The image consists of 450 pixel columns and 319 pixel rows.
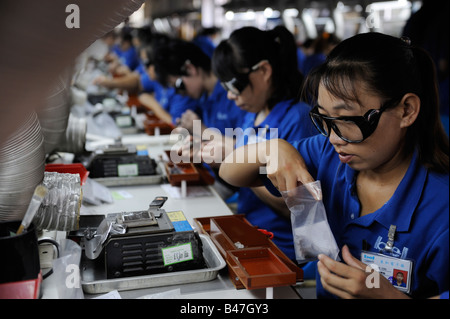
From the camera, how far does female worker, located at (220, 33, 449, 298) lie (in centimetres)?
128

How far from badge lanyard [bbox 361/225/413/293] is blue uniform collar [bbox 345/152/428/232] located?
0.09ft

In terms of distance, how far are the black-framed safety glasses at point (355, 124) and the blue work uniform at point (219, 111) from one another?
1.92m

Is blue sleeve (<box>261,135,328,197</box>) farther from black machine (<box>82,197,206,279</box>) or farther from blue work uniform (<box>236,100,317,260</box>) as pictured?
black machine (<box>82,197,206,279</box>)

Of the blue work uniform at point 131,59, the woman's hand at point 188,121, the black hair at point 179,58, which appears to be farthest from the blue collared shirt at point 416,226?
the blue work uniform at point 131,59

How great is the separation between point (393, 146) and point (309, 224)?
354mm

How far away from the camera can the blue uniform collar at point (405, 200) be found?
1.34m

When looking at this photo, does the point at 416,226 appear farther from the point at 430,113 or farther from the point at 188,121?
the point at 188,121

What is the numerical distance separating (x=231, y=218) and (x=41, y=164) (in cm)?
69

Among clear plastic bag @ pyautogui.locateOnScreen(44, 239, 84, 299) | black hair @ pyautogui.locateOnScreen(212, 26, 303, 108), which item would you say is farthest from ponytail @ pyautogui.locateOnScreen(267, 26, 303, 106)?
clear plastic bag @ pyautogui.locateOnScreen(44, 239, 84, 299)

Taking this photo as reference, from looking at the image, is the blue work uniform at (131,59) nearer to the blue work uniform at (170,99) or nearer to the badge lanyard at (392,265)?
the blue work uniform at (170,99)

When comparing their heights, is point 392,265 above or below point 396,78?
below

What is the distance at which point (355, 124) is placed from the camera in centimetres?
129

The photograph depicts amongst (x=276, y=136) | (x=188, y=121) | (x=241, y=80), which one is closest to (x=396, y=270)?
(x=276, y=136)
